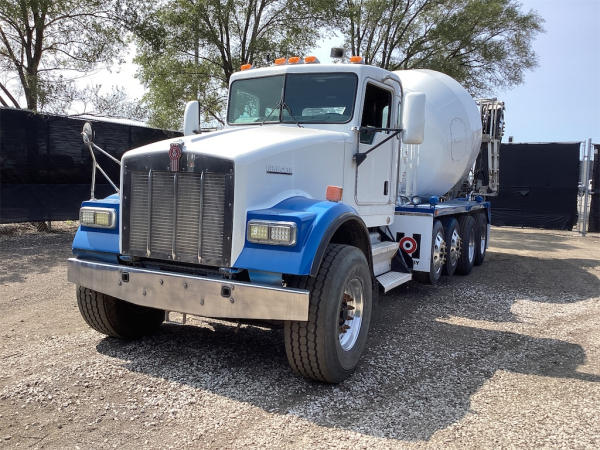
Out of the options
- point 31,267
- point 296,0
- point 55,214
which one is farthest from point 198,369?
point 296,0

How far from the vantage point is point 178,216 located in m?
4.00

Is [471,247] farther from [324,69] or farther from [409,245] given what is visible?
[324,69]

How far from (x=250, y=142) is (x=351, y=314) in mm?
1689

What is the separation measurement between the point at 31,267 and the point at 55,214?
10.6 ft

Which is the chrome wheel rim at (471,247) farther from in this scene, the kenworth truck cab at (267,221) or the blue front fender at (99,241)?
the blue front fender at (99,241)

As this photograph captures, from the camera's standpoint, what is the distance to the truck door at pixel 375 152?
5444mm

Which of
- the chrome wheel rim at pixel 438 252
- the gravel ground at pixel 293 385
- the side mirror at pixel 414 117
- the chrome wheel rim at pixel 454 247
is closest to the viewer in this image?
the gravel ground at pixel 293 385

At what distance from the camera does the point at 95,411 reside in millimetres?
3506

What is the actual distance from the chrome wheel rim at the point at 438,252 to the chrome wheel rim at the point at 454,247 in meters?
0.38

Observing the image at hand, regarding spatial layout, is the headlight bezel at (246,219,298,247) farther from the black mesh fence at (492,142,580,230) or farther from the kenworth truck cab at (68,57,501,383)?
the black mesh fence at (492,142,580,230)

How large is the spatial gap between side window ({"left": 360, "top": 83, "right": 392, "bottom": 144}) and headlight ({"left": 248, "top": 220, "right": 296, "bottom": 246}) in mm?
2051

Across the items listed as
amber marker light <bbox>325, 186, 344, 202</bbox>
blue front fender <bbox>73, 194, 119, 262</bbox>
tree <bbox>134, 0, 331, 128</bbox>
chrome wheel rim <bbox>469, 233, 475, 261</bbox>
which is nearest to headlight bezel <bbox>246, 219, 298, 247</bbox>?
amber marker light <bbox>325, 186, 344, 202</bbox>

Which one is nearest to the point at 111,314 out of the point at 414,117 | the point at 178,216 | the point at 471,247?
the point at 178,216

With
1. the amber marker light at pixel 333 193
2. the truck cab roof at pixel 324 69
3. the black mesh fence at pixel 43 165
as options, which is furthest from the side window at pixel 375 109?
the black mesh fence at pixel 43 165
